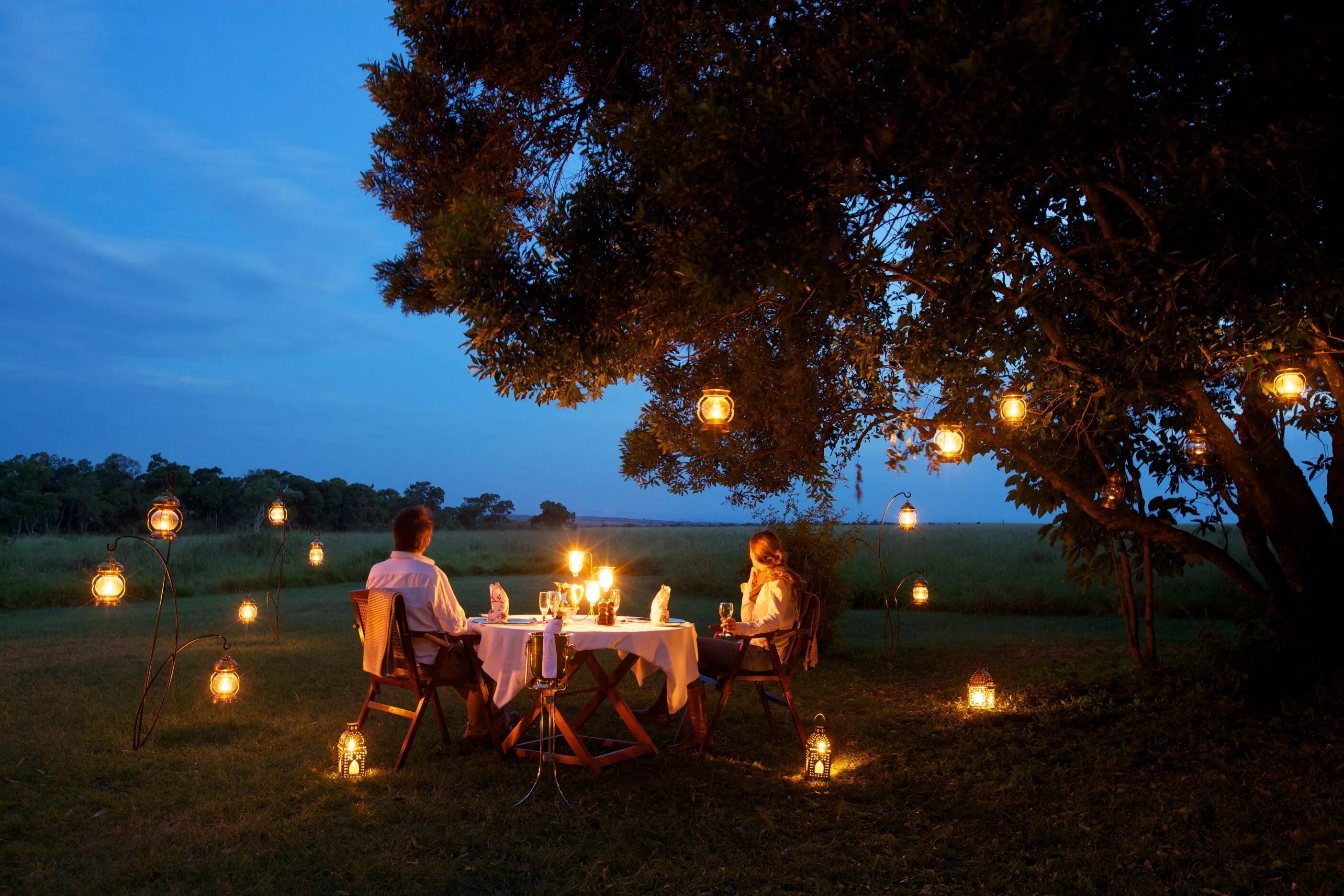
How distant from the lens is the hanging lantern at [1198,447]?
628cm

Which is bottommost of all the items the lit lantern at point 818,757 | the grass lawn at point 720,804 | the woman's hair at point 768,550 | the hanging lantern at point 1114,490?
the grass lawn at point 720,804

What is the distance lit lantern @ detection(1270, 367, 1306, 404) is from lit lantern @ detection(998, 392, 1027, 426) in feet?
4.59

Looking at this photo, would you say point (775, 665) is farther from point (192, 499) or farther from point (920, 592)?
point (192, 499)

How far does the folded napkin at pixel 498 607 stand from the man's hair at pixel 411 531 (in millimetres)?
477

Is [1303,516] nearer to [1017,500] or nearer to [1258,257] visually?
[1017,500]

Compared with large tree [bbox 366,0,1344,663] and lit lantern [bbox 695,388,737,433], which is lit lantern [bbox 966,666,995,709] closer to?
large tree [bbox 366,0,1344,663]

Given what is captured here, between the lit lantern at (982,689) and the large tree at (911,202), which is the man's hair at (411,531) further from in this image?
the lit lantern at (982,689)

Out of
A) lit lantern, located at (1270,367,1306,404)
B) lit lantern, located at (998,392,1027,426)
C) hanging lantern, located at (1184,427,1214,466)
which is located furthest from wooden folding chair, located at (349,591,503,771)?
hanging lantern, located at (1184,427,1214,466)

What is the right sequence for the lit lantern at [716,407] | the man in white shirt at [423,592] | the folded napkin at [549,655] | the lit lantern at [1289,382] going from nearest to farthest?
the folded napkin at [549,655]
the lit lantern at [1289,382]
the lit lantern at [716,407]
the man in white shirt at [423,592]

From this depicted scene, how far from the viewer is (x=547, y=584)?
1688cm

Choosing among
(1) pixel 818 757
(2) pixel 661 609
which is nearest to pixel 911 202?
(2) pixel 661 609

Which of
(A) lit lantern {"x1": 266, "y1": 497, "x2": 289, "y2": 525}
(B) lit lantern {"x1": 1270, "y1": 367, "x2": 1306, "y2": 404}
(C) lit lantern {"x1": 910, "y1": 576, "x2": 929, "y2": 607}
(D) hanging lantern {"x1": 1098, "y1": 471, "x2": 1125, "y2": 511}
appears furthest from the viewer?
(C) lit lantern {"x1": 910, "y1": 576, "x2": 929, "y2": 607}

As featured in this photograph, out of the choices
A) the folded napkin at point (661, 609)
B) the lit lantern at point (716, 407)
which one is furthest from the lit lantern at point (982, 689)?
the lit lantern at point (716, 407)

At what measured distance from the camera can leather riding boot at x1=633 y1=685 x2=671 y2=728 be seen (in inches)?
220
